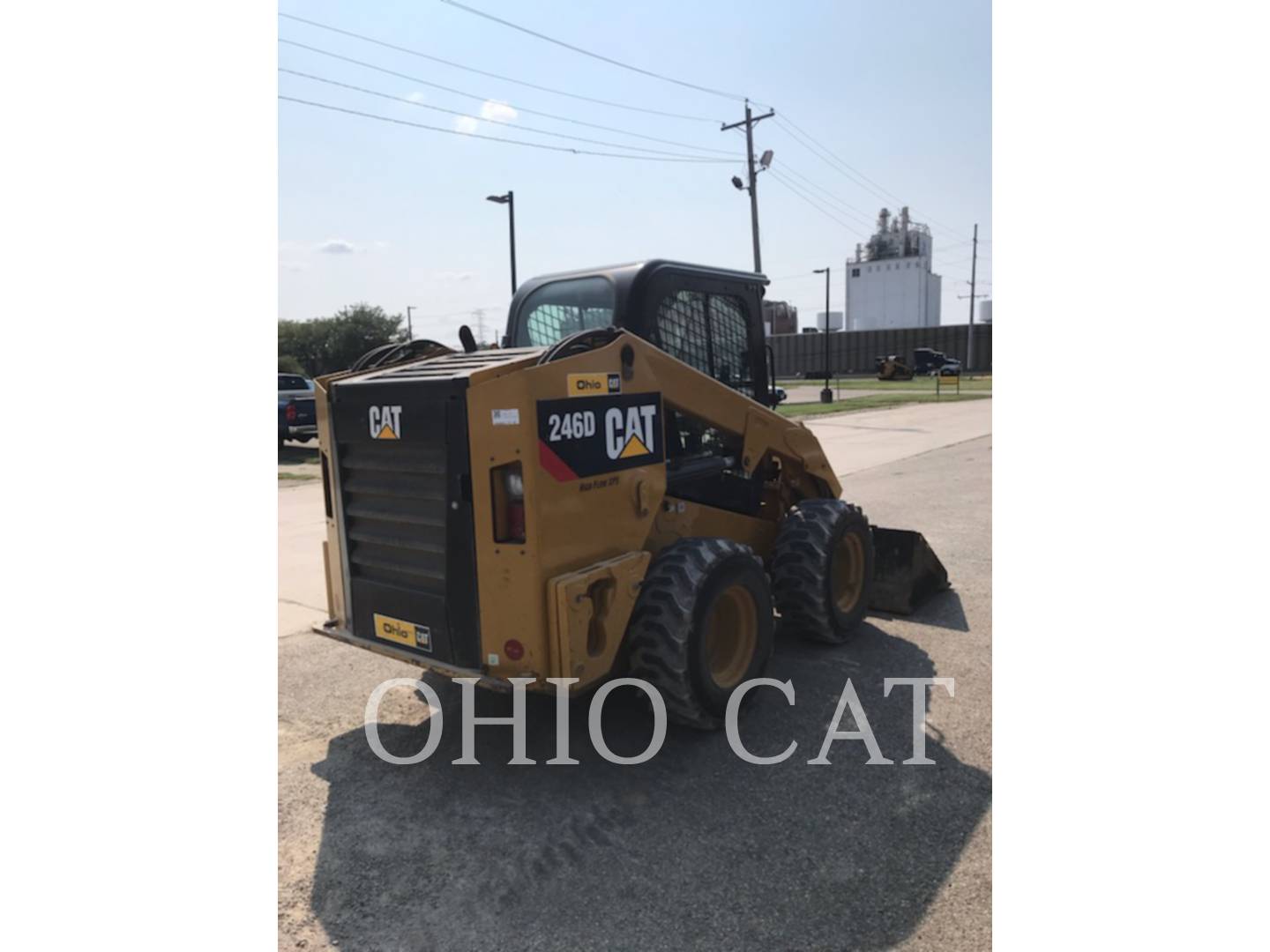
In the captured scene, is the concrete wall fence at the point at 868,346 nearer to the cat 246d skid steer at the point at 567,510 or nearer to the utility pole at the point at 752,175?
the utility pole at the point at 752,175

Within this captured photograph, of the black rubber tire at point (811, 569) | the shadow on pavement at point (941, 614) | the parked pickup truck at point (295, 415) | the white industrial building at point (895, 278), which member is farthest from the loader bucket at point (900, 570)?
the white industrial building at point (895, 278)

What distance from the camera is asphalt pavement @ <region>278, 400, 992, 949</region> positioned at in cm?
276

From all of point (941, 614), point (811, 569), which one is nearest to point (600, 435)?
point (811, 569)

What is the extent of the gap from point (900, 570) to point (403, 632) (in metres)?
3.59

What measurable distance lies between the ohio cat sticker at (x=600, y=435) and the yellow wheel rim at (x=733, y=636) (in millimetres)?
813

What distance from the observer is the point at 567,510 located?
357 cm

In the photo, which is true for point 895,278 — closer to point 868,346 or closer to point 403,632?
point 868,346

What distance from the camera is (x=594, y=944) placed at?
2.66 m

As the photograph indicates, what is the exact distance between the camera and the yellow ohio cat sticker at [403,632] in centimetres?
375

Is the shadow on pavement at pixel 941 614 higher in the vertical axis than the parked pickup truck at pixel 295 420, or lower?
lower

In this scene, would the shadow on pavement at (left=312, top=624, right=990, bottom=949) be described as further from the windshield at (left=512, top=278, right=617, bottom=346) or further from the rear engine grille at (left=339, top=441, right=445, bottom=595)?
the windshield at (left=512, top=278, right=617, bottom=346)

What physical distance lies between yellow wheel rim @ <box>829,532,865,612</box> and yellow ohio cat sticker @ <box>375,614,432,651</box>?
265 cm

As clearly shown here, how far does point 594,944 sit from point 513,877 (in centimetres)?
47

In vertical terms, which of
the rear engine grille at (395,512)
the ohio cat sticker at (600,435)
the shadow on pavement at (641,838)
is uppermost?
the ohio cat sticker at (600,435)
